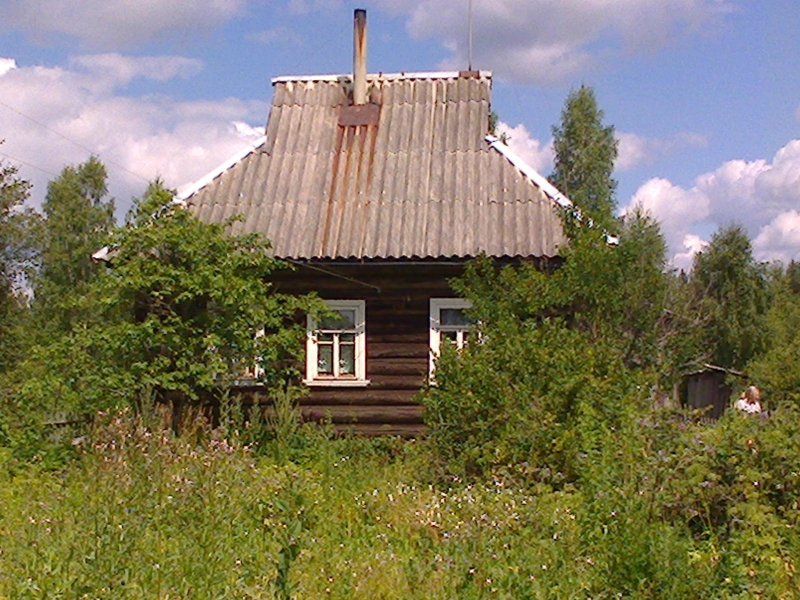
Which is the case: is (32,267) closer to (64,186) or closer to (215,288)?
(64,186)

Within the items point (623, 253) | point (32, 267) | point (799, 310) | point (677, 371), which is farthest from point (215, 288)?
point (799, 310)

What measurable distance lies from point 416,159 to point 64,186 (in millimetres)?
28255

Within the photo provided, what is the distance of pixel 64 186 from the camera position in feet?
128

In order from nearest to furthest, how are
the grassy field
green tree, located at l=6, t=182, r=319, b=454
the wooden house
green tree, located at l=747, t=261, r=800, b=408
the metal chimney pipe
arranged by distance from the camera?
the grassy field < green tree, located at l=6, t=182, r=319, b=454 < the wooden house < the metal chimney pipe < green tree, located at l=747, t=261, r=800, b=408

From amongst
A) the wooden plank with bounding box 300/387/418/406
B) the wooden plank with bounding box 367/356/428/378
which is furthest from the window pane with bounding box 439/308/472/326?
the wooden plank with bounding box 300/387/418/406

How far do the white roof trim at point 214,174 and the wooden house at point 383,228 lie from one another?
22mm

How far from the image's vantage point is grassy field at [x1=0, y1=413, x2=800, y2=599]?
196 inches

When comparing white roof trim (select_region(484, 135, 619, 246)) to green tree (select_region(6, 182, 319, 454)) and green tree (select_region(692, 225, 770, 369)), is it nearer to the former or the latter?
green tree (select_region(6, 182, 319, 454))

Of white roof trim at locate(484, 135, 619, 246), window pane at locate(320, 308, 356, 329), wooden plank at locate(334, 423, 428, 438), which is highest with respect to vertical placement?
white roof trim at locate(484, 135, 619, 246)

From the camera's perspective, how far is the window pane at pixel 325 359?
517 inches

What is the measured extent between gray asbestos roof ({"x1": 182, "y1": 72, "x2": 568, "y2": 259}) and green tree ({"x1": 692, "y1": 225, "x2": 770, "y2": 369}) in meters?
26.0

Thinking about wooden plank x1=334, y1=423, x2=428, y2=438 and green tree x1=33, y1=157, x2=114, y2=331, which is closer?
wooden plank x1=334, y1=423, x2=428, y2=438

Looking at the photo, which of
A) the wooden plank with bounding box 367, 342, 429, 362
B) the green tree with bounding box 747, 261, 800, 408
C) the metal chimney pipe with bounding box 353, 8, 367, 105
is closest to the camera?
the wooden plank with bounding box 367, 342, 429, 362

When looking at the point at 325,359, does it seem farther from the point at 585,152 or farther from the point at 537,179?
the point at 585,152
